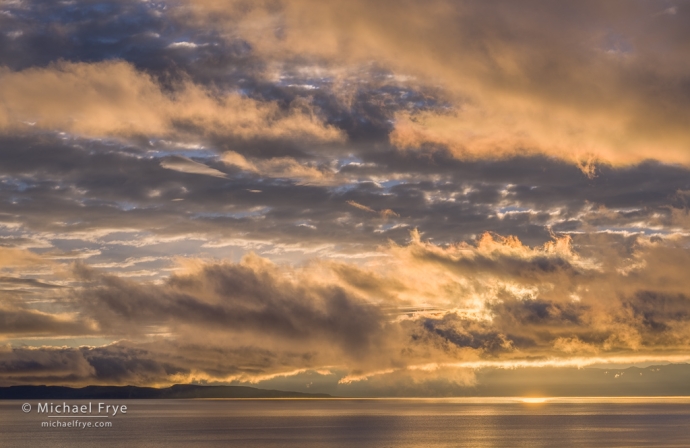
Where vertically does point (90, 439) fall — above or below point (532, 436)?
above

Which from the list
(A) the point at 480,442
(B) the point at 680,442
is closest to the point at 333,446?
(A) the point at 480,442

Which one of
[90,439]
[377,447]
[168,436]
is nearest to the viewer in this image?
[377,447]

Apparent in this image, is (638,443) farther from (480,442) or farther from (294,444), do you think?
(294,444)

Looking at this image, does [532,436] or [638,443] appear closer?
[638,443]

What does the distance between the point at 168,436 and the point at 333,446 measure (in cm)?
6336

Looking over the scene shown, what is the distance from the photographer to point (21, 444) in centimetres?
17062

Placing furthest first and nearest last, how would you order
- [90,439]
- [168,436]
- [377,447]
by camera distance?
[168,436] → [90,439] → [377,447]

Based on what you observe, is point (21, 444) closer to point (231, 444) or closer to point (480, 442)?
point (231, 444)

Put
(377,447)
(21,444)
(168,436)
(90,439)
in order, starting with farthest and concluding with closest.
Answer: (168,436) < (90,439) < (21,444) < (377,447)

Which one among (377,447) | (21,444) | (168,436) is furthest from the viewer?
(168,436)

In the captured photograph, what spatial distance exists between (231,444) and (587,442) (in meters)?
92.6

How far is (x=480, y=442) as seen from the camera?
180375 millimetres

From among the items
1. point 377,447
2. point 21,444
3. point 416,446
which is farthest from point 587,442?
point 21,444

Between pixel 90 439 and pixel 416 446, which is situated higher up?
pixel 90 439
